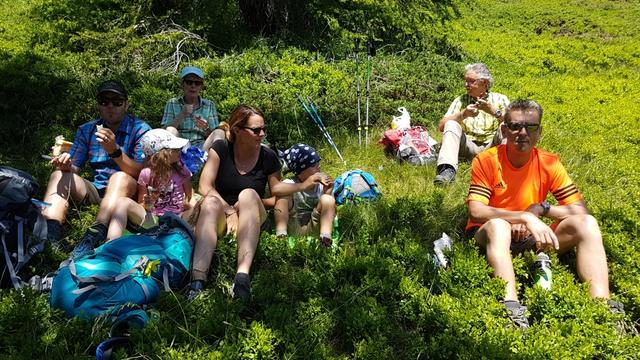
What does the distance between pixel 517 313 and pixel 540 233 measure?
2.10ft

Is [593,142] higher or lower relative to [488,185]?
lower

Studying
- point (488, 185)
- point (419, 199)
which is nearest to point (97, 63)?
point (419, 199)

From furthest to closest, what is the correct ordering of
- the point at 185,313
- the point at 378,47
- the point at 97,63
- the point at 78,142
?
the point at 378,47
the point at 97,63
the point at 78,142
the point at 185,313

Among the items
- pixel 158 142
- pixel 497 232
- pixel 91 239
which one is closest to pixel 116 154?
pixel 158 142

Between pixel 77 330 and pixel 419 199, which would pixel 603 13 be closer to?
pixel 419 199

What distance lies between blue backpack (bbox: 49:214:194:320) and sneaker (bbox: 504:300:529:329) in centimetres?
247

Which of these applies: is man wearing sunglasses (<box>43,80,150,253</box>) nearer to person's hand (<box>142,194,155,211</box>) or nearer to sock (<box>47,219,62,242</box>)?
sock (<box>47,219,62,242</box>)

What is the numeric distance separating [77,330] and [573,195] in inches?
154

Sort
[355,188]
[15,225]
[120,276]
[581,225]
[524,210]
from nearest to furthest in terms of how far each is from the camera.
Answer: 1. [120,276]
2. [581,225]
3. [15,225]
4. [524,210]
5. [355,188]

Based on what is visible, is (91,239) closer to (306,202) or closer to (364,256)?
(306,202)

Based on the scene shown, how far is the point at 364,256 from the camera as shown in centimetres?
425

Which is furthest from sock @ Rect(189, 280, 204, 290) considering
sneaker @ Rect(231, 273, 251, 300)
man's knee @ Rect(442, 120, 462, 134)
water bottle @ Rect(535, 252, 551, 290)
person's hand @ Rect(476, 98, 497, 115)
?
person's hand @ Rect(476, 98, 497, 115)

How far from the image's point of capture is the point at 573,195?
4.08 meters

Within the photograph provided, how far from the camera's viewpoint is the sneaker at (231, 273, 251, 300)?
3699mm
